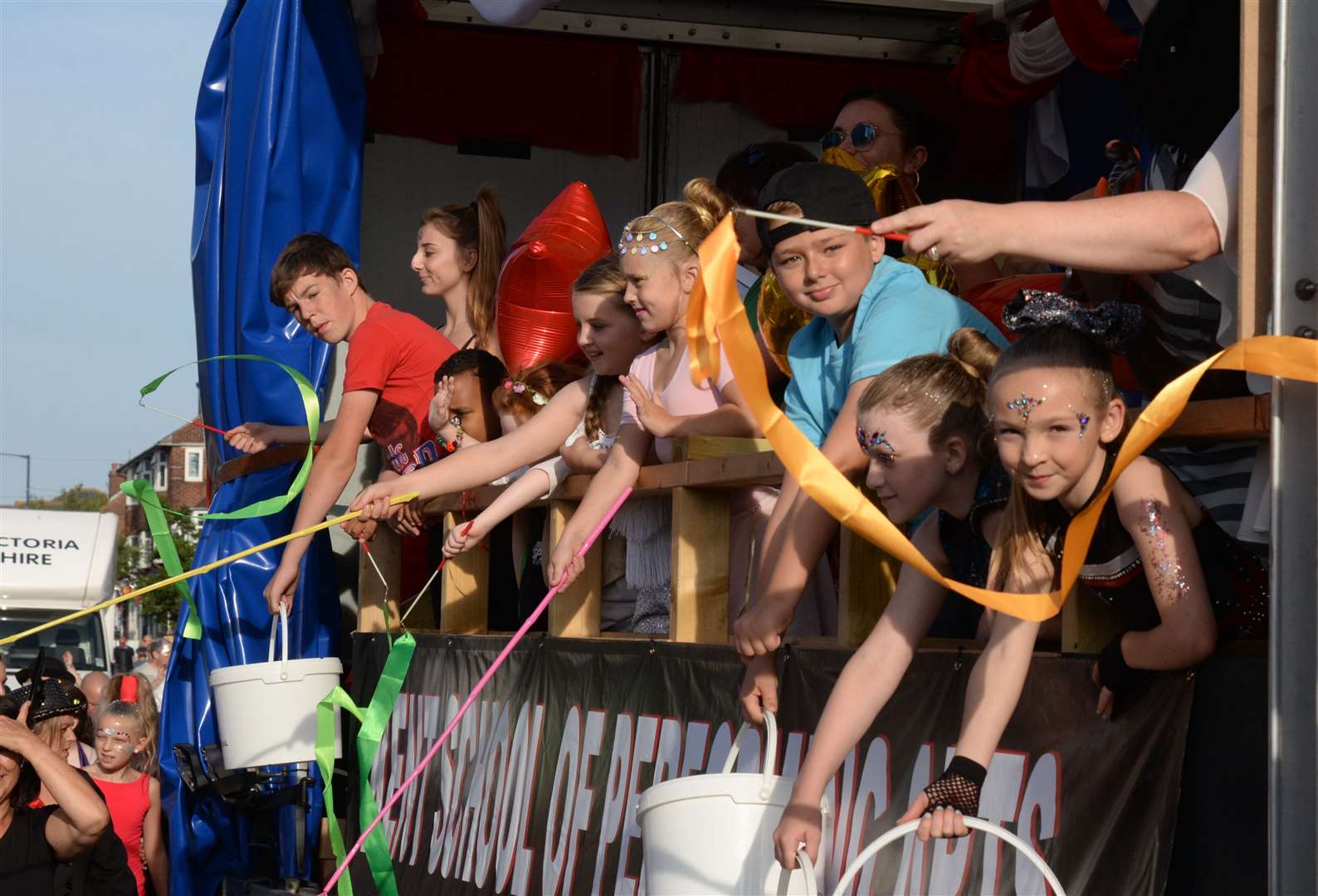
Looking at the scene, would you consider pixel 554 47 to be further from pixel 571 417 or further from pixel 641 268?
pixel 641 268

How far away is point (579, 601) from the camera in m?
4.55

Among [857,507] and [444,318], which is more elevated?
[444,318]

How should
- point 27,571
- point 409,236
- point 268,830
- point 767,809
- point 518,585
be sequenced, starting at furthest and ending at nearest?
point 27,571 < point 409,236 < point 268,830 < point 518,585 < point 767,809

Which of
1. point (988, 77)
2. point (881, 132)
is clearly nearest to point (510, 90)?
point (988, 77)

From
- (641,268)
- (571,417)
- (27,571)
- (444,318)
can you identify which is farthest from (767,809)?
(27,571)

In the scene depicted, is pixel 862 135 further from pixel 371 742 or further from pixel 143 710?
pixel 143 710

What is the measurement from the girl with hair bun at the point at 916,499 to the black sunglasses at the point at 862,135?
7.51ft

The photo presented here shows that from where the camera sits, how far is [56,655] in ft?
50.8

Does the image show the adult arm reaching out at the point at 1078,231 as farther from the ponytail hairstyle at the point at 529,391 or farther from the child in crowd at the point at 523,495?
the ponytail hairstyle at the point at 529,391

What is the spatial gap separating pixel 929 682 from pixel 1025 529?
441 mm

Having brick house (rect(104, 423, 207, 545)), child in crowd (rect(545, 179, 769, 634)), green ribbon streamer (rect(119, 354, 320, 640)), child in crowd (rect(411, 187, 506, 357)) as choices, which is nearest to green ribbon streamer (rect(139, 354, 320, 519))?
green ribbon streamer (rect(119, 354, 320, 640))

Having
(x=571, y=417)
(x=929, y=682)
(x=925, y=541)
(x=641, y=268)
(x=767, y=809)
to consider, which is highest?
(x=641, y=268)

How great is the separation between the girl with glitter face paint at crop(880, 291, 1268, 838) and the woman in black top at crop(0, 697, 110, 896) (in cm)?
354

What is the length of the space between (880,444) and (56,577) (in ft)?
45.5
